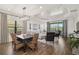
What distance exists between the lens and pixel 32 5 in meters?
2.67

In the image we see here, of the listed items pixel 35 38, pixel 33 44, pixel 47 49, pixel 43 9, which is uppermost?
pixel 43 9

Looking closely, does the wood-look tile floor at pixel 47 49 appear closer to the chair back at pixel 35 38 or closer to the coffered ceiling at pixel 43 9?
the chair back at pixel 35 38

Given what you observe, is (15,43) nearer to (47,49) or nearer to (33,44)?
(33,44)

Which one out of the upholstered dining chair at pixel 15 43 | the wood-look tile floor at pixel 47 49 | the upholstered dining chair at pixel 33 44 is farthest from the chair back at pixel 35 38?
the upholstered dining chair at pixel 15 43

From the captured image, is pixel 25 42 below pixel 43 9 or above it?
below

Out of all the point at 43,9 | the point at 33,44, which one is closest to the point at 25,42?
the point at 33,44

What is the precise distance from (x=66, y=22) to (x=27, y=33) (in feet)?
3.49

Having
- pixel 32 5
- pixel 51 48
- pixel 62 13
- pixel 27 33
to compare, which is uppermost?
pixel 32 5

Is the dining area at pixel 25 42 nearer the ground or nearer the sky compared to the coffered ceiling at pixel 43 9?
nearer the ground

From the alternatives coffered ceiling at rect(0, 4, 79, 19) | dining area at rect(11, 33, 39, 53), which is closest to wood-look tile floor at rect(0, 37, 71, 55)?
dining area at rect(11, 33, 39, 53)

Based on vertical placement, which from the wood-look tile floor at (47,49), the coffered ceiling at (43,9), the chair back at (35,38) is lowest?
the wood-look tile floor at (47,49)

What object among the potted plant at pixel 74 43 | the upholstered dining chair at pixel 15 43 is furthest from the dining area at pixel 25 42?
the potted plant at pixel 74 43
